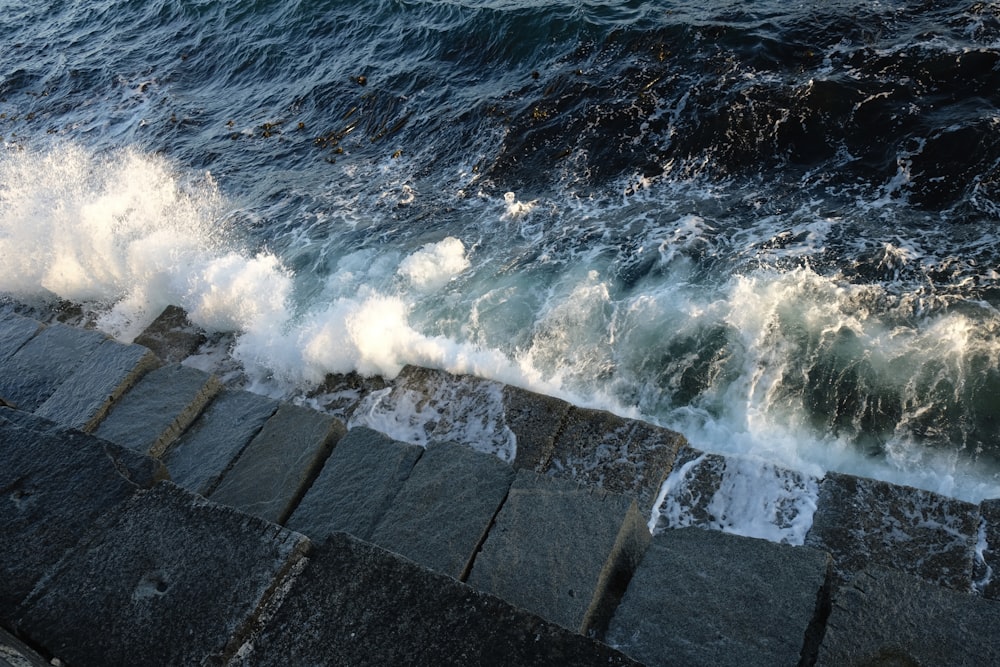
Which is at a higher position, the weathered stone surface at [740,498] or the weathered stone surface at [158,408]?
the weathered stone surface at [158,408]

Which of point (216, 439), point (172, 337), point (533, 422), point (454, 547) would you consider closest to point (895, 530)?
point (533, 422)

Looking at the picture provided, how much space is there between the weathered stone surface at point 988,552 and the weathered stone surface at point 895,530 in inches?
1.3

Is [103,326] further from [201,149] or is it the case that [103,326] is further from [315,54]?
[315,54]

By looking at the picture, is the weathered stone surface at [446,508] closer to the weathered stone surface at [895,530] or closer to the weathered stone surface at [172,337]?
the weathered stone surface at [895,530]

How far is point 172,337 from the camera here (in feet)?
23.8

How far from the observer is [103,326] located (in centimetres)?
784

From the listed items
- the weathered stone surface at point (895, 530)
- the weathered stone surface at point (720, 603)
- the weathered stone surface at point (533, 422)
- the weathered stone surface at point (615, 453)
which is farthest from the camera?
the weathered stone surface at point (533, 422)

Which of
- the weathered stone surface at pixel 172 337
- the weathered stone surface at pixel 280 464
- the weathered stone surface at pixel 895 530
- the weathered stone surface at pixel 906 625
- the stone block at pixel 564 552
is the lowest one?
the weathered stone surface at pixel 172 337

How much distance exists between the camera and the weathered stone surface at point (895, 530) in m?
3.79

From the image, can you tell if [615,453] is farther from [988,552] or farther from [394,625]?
[394,625]

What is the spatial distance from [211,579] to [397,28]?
12888mm

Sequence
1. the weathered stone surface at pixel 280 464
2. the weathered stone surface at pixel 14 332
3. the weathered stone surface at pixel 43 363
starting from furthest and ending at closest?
the weathered stone surface at pixel 14 332, the weathered stone surface at pixel 43 363, the weathered stone surface at pixel 280 464

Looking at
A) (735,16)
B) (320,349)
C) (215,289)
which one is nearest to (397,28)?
(735,16)

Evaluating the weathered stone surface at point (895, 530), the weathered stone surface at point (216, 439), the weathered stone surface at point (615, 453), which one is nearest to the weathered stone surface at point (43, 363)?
the weathered stone surface at point (216, 439)
